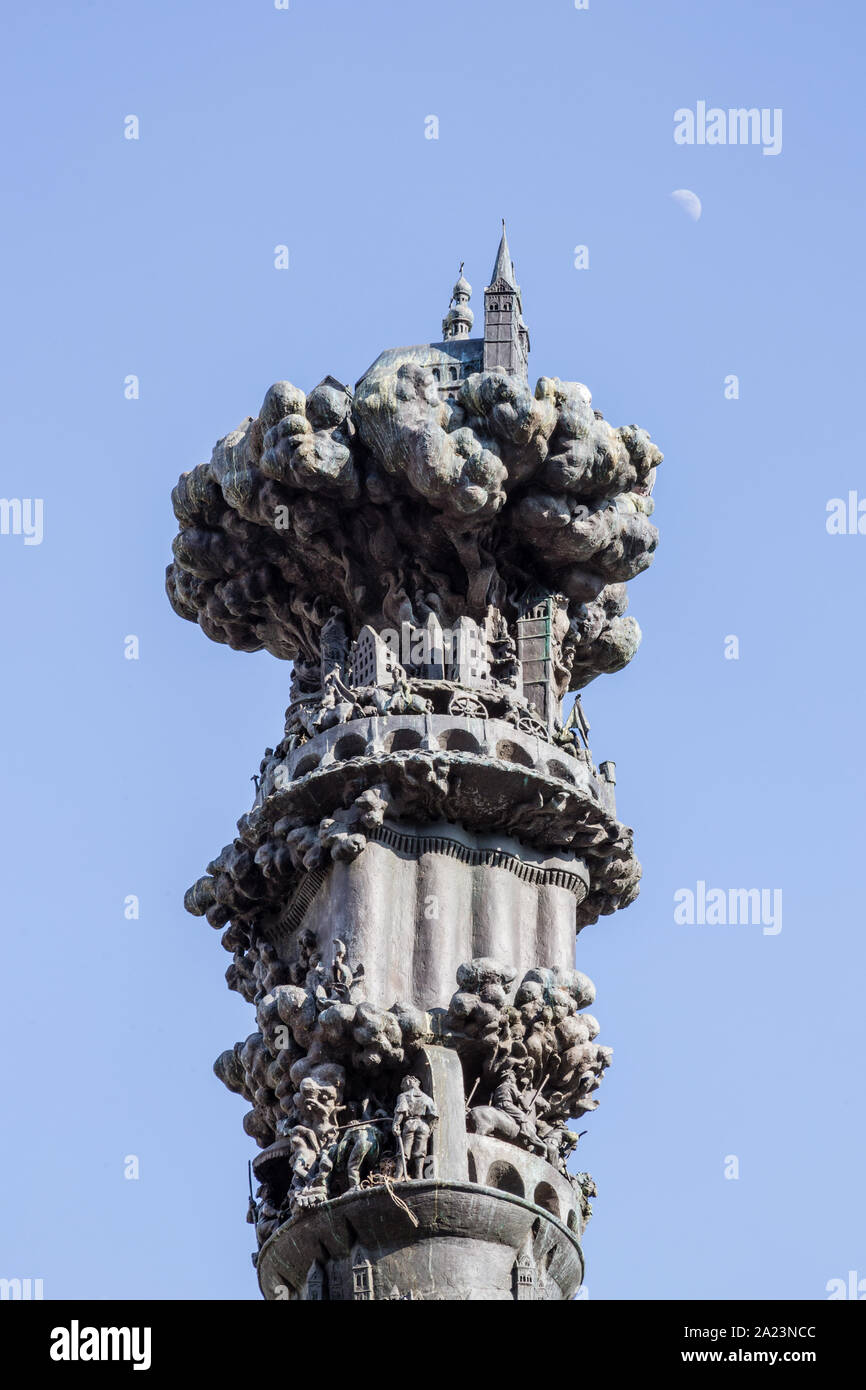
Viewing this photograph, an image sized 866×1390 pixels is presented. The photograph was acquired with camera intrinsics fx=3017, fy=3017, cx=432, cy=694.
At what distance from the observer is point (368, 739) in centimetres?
4238

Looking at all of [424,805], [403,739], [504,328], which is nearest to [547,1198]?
[424,805]

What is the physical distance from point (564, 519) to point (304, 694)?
477 cm

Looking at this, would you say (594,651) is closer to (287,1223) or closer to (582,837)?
(582,837)

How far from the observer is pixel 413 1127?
39.0 meters

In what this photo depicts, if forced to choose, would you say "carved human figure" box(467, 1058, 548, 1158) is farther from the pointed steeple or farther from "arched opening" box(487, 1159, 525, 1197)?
the pointed steeple

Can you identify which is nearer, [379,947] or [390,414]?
[379,947]

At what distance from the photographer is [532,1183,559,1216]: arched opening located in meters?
40.3

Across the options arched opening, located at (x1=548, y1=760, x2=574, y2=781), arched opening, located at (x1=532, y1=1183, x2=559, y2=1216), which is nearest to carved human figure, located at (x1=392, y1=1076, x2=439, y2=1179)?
arched opening, located at (x1=532, y1=1183, x2=559, y2=1216)

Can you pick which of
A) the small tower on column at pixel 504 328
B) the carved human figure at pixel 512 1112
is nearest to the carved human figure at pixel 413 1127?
the carved human figure at pixel 512 1112

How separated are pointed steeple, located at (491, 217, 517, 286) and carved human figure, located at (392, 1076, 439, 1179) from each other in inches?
570

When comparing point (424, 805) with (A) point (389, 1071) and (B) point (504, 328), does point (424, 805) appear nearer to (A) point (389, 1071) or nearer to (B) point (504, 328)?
(A) point (389, 1071)

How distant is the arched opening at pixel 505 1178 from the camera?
3972 cm
